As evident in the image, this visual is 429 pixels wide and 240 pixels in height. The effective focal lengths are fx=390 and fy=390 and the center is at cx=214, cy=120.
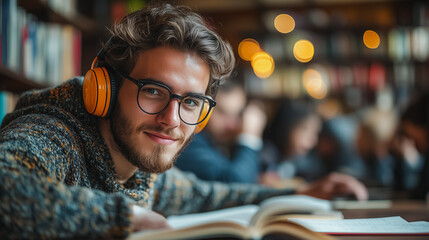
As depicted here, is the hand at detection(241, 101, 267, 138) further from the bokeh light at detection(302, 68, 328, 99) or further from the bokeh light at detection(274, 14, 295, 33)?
the bokeh light at detection(274, 14, 295, 33)

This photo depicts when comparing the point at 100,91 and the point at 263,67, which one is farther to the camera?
the point at 263,67

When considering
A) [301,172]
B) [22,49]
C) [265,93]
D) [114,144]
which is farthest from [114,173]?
[265,93]

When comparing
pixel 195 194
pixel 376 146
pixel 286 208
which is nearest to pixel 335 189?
pixel 195 194

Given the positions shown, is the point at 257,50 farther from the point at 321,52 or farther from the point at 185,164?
the point at 185,164

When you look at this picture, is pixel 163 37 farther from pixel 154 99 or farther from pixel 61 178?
pixel 61 178

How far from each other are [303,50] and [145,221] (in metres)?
4.10

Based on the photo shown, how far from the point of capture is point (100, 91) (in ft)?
2.83

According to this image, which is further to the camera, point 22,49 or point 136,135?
point 22,49

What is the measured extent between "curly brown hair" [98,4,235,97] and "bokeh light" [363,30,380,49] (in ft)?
12.5

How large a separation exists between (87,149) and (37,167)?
20 centimetres

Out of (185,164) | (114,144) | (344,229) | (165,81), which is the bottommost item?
(185,164)

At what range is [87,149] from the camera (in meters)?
0.87

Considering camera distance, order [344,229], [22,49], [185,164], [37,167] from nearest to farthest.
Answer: [37,167] → [344,229] → [22,49] → [185,164]

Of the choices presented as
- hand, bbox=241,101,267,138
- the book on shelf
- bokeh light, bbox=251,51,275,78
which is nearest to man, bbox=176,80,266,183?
hand, bbox=241,101,267,138
